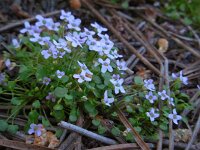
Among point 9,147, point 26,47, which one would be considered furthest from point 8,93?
point 26,47

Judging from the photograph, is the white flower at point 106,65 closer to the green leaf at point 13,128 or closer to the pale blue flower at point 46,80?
the pale blue flower at point 46,80

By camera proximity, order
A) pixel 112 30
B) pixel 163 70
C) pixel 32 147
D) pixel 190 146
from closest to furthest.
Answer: pixel 32 147
pixel 190 146
pixel 163 70
pixel 112 30

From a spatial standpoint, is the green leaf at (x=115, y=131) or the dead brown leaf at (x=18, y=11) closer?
the green leaf at (x=115, y=131)

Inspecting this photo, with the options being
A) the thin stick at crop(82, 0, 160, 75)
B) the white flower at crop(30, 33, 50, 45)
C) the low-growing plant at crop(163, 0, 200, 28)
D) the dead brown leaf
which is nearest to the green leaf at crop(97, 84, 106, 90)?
the white flower at crop(30, 33, 50, 45)

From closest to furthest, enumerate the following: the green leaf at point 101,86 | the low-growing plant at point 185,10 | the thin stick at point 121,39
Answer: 1. the green leaf at point 101,86
2. the thin stick at point 121,39
3. the low-growing plant at point 185,10

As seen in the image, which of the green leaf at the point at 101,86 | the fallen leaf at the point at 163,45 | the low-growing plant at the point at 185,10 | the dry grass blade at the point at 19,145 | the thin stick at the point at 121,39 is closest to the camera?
the dry grass blade at the point at 19,145

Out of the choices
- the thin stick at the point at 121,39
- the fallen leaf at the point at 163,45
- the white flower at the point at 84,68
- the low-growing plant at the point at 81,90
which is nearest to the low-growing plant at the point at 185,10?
the fallen leaf at the point at 163,45

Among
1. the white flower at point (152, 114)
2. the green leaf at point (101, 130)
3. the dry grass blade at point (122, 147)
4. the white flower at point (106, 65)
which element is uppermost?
the white flower at point (106, 65)

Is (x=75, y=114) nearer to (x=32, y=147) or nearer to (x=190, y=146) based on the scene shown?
(x=32, y=147)

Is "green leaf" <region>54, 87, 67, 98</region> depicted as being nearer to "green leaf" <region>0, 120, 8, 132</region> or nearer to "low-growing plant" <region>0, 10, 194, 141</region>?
"low-growing plant" <region>0, 10, 194, 141</region>
